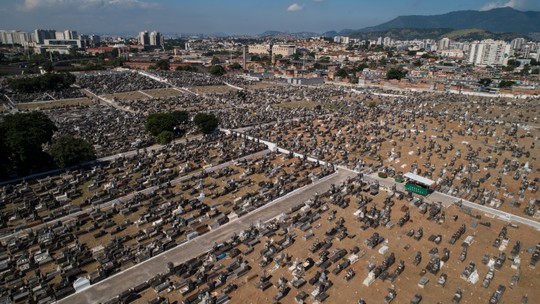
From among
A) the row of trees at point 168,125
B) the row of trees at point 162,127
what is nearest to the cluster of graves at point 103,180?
the row of trees at point 162,127

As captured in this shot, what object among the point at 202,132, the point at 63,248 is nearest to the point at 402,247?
the point at 63,248

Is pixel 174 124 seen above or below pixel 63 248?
above

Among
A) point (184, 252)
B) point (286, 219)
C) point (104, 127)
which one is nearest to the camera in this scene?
point (184, 252)

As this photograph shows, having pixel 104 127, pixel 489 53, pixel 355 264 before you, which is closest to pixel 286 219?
pixel 355 264

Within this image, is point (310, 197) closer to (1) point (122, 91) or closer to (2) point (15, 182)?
(2) point (15, 182)

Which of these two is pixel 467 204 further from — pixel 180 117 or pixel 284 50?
pixel 284 50

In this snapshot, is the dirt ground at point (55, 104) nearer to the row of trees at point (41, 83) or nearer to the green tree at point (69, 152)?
the row of trees at point (41, 83)
